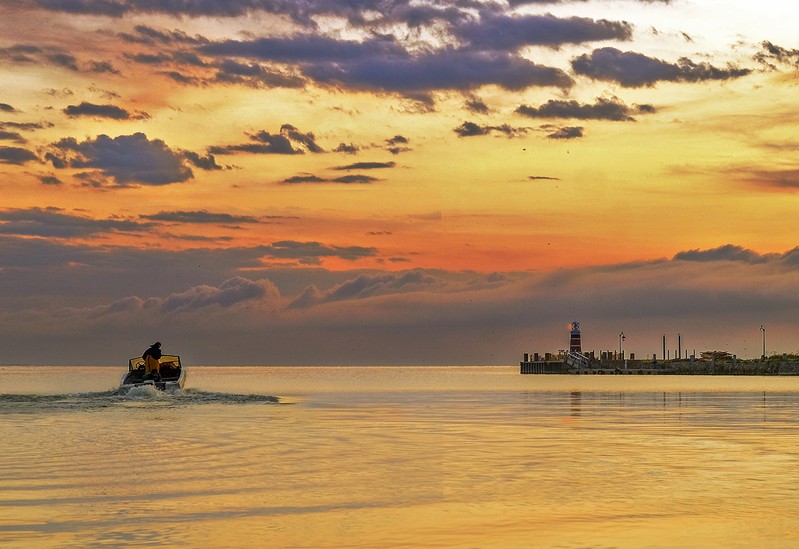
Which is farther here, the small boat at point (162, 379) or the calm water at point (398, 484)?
the small boat at point (162, 379)

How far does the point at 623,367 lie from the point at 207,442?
16967 cm

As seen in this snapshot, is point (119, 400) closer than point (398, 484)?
No

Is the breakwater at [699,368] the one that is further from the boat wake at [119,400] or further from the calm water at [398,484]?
the calm water at [398,484]

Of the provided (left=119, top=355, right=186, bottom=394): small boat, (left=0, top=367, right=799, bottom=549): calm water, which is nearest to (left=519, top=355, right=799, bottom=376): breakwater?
(left=119, top=355, right=186, bottom=394): small boat

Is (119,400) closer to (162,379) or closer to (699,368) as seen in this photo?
(162,379)

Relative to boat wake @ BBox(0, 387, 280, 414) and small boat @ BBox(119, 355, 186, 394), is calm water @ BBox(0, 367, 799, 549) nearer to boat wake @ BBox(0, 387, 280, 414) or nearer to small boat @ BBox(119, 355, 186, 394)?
boat wake @ BBox(0, 387, 280, 414)

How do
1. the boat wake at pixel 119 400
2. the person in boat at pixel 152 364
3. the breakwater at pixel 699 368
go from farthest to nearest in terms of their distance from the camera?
the breakwater at pixel 699 368, the person in boat at pixel 152 364, the boat wake at pixel 119 400

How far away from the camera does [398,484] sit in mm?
23500

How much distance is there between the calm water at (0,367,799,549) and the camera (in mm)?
17203

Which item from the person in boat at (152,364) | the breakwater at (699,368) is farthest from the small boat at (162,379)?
the breakwater at (699,368)

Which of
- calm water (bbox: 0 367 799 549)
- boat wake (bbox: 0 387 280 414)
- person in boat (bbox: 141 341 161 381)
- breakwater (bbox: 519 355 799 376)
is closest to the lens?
calm water (bbox: 0 367 799 549)

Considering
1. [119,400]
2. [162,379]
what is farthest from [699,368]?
[119,400]

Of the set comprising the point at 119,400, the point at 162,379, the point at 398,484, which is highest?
the point at 162,379

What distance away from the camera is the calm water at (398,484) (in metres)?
17.2
